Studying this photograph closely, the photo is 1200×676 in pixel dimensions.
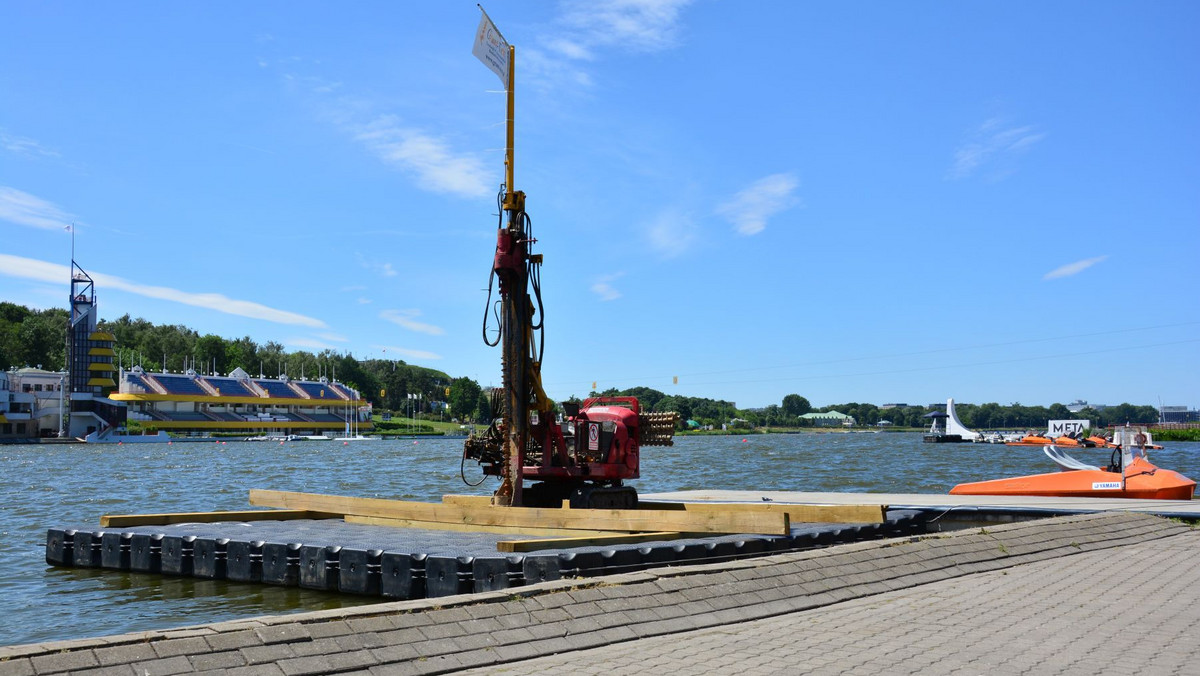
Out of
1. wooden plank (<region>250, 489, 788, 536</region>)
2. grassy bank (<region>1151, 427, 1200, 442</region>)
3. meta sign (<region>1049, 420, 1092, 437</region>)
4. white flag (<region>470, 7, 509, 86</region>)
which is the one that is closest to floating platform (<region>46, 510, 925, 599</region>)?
wooden plank (<region>250, 489, 788, 536</region>)

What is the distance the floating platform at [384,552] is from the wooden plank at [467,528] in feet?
0.57

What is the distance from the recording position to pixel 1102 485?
2481cm

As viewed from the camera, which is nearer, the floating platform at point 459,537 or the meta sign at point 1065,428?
the floating platform at point 459,537

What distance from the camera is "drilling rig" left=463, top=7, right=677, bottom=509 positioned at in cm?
1694

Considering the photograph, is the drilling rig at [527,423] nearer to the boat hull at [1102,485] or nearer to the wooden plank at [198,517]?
the wooden plank at [198,517]

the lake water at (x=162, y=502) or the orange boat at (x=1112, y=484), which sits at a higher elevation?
the orange boat at (x=1112, y=484)

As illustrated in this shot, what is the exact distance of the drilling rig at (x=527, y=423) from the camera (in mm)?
16938

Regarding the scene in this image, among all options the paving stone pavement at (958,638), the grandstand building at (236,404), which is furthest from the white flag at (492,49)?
the grandstand building at (236,404)

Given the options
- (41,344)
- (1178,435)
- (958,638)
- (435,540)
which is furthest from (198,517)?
(41,344)

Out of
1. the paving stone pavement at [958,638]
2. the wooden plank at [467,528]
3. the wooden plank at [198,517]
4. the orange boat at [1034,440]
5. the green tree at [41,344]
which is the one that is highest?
the green tree at [41,344]

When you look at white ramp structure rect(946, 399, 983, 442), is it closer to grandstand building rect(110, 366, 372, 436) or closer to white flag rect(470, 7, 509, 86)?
grandstand building rect(110, 366, 372, 436)

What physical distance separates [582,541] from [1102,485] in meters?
17.6

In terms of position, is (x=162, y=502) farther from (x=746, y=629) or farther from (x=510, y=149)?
(x=746, y=629)

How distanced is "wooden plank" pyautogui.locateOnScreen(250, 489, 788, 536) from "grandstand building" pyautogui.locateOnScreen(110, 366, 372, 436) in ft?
441
